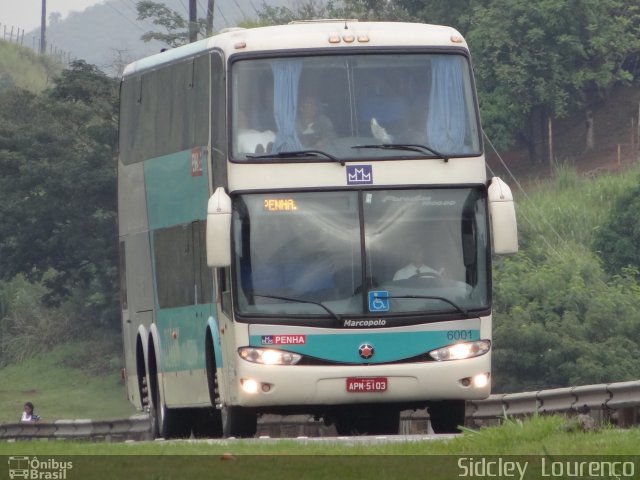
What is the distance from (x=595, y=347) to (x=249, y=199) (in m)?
33.4

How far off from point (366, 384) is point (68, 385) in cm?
5985

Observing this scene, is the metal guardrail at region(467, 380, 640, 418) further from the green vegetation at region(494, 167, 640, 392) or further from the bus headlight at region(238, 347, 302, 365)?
the green vegetation at region(494, 167, 640, 392)

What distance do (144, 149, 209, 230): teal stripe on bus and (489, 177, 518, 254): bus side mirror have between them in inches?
118

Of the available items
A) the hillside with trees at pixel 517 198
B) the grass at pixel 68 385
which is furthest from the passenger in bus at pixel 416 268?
the grass at pixel 68 385

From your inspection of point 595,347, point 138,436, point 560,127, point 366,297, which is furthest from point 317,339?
point 560,127

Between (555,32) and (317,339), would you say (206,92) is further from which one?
(555,32)

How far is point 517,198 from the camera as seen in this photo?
76875 mm

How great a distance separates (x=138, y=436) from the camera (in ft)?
99.6

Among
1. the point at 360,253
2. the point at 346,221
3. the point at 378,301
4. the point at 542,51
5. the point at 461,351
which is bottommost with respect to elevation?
the point at 461,351
